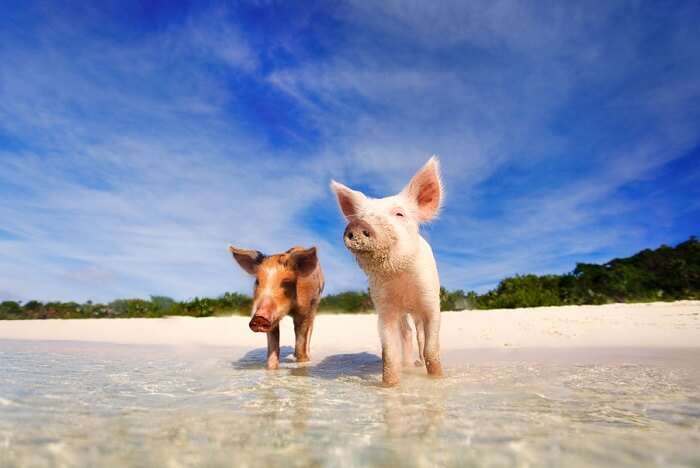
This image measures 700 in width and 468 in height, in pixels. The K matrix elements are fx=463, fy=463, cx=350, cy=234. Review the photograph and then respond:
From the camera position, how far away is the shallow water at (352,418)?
6.31 ft

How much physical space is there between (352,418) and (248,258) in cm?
371

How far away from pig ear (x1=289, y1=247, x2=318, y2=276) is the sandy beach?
266 cm

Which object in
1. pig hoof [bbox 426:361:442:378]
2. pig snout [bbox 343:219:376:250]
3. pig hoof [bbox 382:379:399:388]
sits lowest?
pig hoof [bbox 382:379:399:388]

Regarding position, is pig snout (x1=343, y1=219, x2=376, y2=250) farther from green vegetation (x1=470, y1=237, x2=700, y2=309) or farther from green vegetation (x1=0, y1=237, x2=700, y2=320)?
green vegetation (x1=470, y1=237, x2=700, y2=309)

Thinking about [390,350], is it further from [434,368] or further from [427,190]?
[427,190]

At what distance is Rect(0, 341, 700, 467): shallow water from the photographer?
1.92 meters

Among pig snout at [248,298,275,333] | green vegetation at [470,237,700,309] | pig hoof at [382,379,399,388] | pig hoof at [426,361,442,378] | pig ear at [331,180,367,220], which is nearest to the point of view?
pig hoof at [382,379,399,388]

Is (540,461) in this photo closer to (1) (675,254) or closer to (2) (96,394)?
(2) (96,394)

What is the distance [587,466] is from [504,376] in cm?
294

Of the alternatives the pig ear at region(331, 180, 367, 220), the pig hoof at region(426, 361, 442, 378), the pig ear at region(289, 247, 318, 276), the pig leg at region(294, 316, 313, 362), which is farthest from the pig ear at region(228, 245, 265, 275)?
the pig hoof at region(426, 361, 442, 378)

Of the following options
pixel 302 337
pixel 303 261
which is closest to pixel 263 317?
pixel 303 261

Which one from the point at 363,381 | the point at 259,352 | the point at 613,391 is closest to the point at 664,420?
the point at 613,391

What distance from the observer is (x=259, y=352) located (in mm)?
8508

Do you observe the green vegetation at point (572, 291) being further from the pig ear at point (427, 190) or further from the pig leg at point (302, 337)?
the pig ear at point (427, 190)
